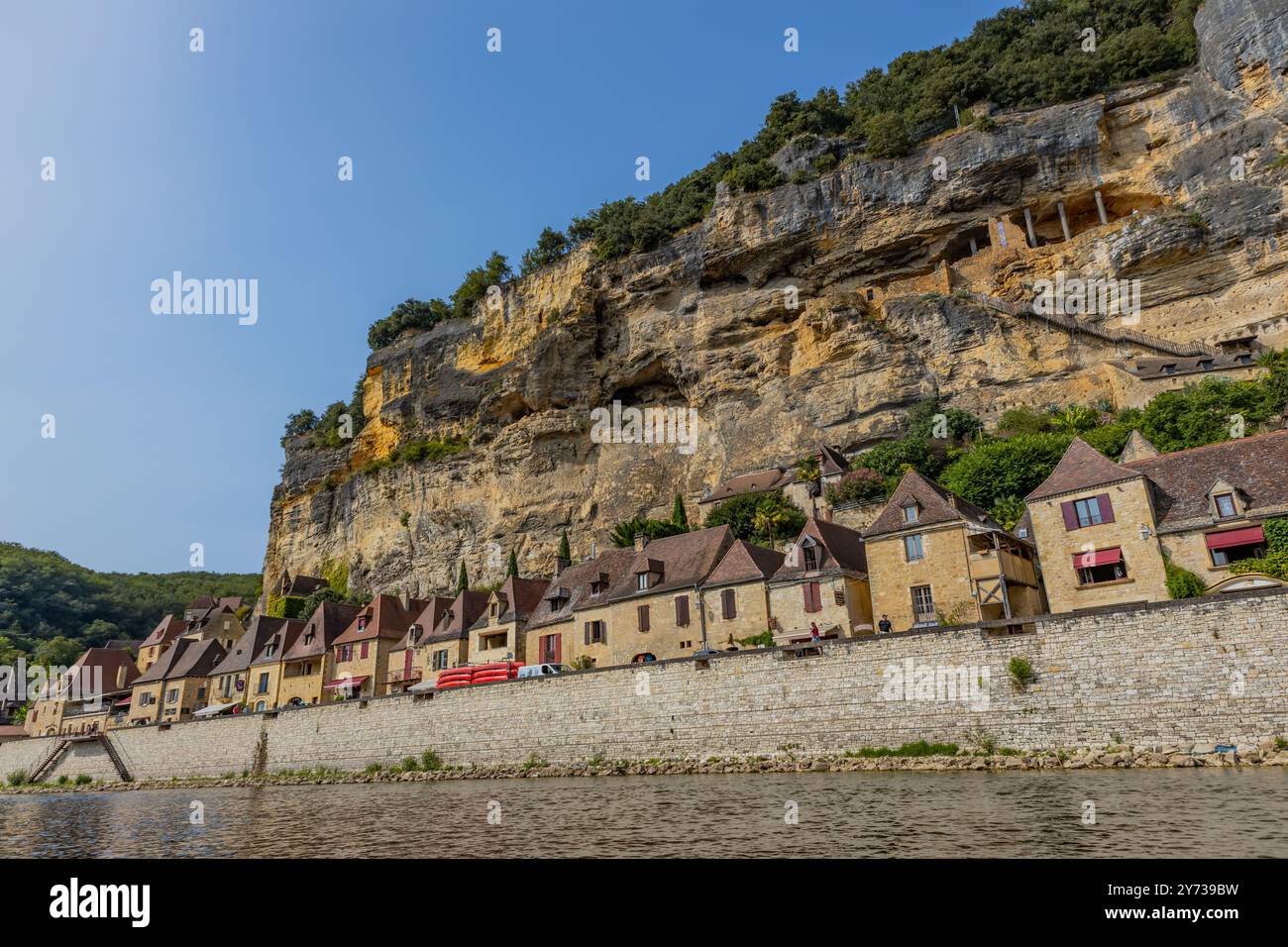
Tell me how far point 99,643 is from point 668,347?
71354mm

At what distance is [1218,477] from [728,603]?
54.6 ft

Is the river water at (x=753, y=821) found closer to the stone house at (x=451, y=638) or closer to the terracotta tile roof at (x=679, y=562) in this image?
the terracotta tile roof at (x=679, y=562)

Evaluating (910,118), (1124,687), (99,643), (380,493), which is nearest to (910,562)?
(1124,687)

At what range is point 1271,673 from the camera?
17.0 m

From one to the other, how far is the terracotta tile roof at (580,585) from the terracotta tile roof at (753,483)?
10.5 metres

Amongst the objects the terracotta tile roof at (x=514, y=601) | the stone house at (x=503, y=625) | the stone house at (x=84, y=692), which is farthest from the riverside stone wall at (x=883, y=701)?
the stone house at (x=84, y=692)

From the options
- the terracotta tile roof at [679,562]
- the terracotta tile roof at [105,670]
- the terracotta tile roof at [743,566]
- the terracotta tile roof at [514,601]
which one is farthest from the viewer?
the terracotta tile roof at [105,670]

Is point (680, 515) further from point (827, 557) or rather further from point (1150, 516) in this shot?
point (1150, 516)

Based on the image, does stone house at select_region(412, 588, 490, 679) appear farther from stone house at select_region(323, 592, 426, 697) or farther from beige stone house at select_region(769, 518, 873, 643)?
beige stone house at select_region(769, 518, 873, 643)

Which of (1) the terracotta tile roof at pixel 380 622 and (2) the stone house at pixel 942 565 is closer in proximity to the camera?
(2) the stone house at pixel 942 565

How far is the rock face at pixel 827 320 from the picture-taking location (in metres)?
42.6

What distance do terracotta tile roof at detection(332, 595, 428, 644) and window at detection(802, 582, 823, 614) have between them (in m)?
25.9

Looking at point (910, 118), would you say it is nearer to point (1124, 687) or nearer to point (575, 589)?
point (575, 589)

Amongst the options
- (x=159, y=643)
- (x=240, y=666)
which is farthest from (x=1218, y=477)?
(x=159, y=643)
